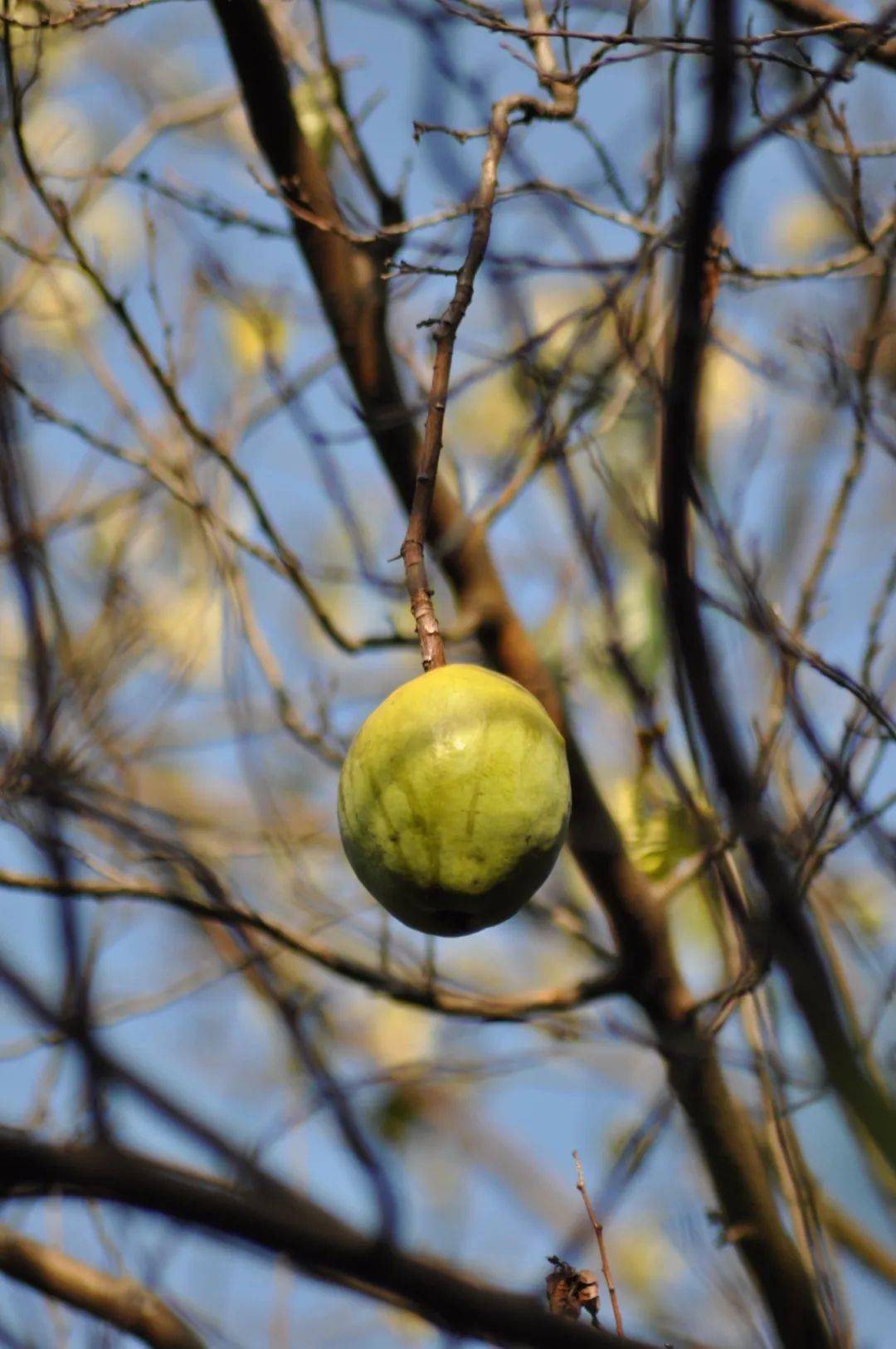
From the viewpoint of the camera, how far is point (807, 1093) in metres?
1.67

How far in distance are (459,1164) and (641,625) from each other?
7.85 feet

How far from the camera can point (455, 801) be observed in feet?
3.94

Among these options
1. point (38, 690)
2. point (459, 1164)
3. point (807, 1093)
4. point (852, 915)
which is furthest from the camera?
point (459, 1164)

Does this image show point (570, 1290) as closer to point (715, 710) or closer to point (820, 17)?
point (715, 710)

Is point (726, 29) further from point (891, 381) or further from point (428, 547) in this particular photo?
point (891, 381)

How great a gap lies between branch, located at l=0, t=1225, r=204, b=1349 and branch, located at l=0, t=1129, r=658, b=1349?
2.66 ft

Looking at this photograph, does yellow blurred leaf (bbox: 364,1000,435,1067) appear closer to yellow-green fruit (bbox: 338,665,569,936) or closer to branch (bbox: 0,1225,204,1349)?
branch (bbox: 0,1225,204,1349)

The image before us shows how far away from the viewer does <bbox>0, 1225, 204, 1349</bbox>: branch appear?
5.75ft

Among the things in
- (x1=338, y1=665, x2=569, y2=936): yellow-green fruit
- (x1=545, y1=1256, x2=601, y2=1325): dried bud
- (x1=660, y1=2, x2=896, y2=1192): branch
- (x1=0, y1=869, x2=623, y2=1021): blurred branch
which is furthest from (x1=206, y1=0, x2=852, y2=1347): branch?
(x1=660, y1=2, x2=896, y2=1192): branch

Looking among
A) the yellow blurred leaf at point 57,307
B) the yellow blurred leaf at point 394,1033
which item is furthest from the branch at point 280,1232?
the yellow blurred leaf at point 394,1033

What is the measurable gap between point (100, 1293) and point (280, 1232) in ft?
3.04

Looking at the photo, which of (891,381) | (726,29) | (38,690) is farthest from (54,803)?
(891,381)

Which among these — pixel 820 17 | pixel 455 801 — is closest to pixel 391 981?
pixel 455 801

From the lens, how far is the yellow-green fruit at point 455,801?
1203 millimetres
